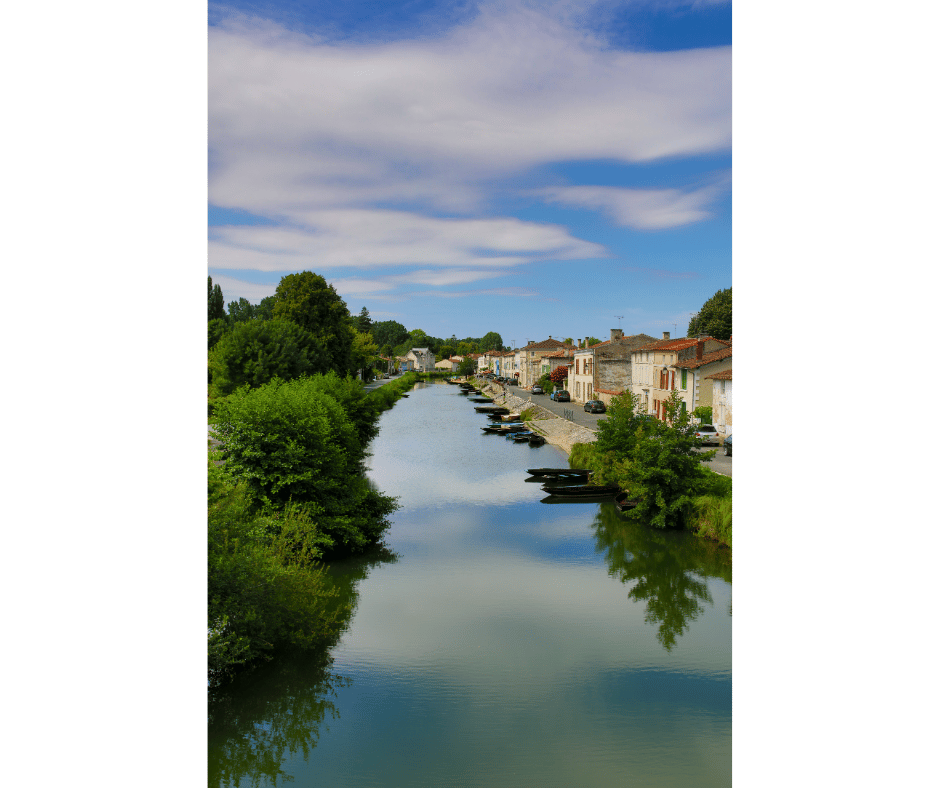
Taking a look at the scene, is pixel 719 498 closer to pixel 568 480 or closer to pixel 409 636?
pixel 568 480

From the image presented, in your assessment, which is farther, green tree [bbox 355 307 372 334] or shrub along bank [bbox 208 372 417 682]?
green tree [bbox 355 307 372 334]

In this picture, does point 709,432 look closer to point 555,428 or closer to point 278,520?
point 555,428

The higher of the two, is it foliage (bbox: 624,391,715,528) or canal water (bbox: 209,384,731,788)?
foliage (bbox: 624,391,715,528)

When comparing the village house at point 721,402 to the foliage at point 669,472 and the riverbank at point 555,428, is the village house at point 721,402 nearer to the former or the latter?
the riverbank at point 555,428

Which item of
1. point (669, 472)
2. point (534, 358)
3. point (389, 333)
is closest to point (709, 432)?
point (669, 472)

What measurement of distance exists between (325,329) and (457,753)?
90.6ft

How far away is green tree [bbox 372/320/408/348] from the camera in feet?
296

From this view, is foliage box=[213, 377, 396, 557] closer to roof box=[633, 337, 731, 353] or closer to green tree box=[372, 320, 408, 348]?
roof box=[633, 337, 731, 353]

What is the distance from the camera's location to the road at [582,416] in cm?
1648

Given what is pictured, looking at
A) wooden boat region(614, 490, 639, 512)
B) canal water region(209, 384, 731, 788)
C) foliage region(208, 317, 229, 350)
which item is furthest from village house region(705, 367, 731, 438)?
foliage region(208, 317, 229, 350)

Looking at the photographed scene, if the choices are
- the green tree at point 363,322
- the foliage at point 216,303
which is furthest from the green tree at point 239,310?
the green tree at point 363,322

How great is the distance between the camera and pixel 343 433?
42.2 feet

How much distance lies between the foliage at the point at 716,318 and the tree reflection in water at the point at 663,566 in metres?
27.0

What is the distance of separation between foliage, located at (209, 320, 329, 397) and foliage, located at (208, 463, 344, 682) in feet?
49.1
